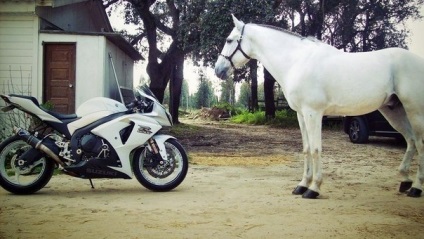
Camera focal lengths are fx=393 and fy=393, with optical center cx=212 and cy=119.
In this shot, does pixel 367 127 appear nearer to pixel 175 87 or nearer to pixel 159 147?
pixel 159 147

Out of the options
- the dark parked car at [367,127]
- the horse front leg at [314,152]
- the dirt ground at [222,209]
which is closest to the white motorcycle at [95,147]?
the dirt ground at [222,209]

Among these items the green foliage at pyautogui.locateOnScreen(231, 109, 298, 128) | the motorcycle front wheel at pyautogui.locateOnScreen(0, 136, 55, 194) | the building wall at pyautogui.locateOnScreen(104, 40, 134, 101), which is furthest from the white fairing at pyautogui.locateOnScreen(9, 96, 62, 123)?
the green foliage at pyautogui.locateOnScreen(231, 109, 298, 128)

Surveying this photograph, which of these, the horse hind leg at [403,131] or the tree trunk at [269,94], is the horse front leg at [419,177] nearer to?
the horse hind leg at [403,131]

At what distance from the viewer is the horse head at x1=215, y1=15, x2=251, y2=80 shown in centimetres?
543

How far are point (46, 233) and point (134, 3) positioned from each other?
15.4 meters

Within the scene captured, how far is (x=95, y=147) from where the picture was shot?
15.7ft

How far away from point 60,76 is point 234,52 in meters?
5.97

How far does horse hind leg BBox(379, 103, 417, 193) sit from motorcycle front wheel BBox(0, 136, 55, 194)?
14.5 ft

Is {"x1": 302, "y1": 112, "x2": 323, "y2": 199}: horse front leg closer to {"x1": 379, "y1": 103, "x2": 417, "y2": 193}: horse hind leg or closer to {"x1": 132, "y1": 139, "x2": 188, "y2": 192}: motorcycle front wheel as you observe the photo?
{"x1": 379, "y1": 103, "x2": 417, "y2": 193}: horse hind leg

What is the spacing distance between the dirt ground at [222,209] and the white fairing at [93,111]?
84 centimetres

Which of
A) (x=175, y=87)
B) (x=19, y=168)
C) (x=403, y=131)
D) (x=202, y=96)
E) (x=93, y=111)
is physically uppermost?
(x=202, y=96)

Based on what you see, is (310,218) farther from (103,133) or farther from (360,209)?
(103,133)

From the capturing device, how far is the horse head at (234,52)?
5.43 meters

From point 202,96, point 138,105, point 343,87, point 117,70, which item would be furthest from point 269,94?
point 202,96
